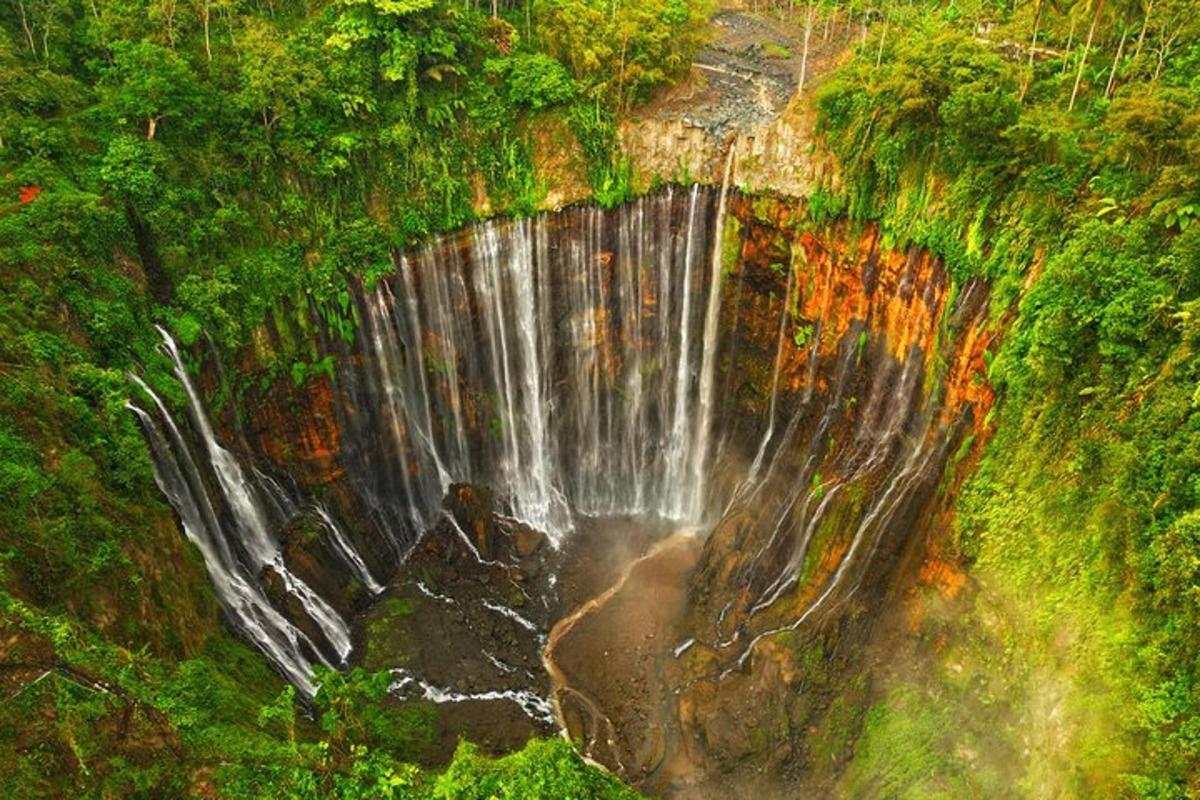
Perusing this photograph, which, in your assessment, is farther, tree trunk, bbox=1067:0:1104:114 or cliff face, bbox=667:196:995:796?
tree trunk, bbox=1067:0:1104:114

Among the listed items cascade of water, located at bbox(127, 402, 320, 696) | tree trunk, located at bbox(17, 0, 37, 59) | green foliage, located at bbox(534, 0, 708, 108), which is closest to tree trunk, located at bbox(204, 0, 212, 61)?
tree trunk, located at bbox(17, 0, 37, 59)

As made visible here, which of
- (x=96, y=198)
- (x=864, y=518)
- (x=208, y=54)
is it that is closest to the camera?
(x=96, y=198)

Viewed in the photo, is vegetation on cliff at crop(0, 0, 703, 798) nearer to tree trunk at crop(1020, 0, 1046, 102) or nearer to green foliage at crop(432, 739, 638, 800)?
green foliage at crop(432, 739, 638, 800)

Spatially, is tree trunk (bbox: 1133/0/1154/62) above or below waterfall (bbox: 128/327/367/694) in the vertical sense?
above

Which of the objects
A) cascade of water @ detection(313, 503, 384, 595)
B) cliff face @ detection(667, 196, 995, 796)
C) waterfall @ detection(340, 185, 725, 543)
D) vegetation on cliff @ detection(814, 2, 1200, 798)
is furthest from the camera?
waterfall @ detection(340, 185, 725, 543)

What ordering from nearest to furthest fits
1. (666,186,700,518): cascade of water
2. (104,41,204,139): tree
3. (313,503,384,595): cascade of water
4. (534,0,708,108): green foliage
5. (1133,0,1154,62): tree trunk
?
1. (1133,0,1154,62): tree trunk
2. (104,41,204,139): tree
3. (313,503,384,595): cascade of water
4. (534,0,708,108): green foliage
5. (666,186,700,518): cascade of water

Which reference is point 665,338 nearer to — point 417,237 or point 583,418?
point 583,418

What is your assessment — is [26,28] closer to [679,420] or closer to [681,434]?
[679,420]

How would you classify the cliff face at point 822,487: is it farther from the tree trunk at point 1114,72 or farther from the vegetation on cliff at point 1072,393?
the tree trunk at point 1114,72

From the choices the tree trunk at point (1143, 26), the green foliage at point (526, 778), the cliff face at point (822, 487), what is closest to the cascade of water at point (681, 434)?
the cliff face at point (822, 487)

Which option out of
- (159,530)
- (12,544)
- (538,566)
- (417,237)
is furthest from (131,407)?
(538,566)

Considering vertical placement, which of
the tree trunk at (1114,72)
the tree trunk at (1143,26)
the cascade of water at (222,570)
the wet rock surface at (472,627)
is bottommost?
the wet rock surface at (472,627)
